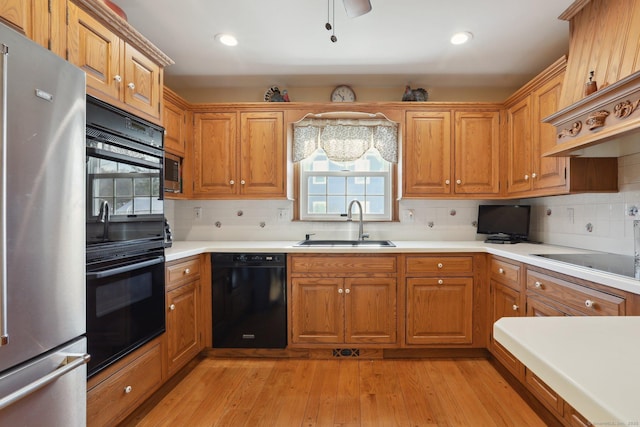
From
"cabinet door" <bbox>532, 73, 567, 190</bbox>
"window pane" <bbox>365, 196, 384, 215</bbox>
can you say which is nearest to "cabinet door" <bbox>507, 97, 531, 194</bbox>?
"cabinet door" <bbox>532, 73, 567, 190</bbox>

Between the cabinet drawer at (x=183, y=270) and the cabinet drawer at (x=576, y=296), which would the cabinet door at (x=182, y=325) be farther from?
the cabinet drawer at (x=576, y=296)

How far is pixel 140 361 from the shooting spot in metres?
1.76

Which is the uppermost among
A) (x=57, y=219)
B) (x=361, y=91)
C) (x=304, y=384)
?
(x=361, y=91)

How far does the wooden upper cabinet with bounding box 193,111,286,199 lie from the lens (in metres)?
2.85

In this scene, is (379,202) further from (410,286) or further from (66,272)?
(66,272)

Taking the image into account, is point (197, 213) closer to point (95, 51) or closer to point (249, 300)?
point (249, 300)

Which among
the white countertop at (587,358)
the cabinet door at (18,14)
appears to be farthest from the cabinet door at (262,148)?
the white countertop at (587,358)

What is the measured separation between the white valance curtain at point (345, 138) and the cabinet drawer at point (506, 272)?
49.3 inches

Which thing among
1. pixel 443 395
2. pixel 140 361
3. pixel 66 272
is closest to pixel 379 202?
pixel 443 395

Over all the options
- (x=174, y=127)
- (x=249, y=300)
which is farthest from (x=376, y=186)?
(x=174, y=127)

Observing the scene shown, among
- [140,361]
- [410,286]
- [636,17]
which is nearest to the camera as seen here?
[636,17]

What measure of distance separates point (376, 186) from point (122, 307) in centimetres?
240

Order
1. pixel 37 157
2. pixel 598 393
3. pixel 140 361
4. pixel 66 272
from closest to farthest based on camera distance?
pixel 598 393 → pixel 37 157 → pixel 66 272 → pixel 140 361

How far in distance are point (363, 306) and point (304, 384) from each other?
0.72 meters
